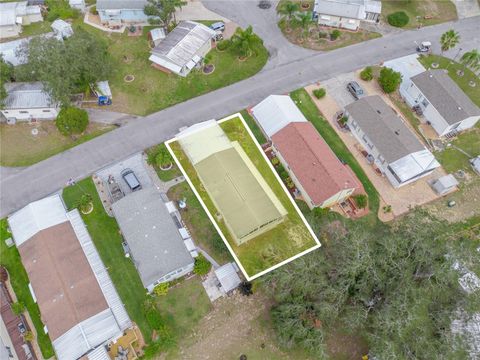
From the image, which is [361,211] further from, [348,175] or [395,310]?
[395,310]

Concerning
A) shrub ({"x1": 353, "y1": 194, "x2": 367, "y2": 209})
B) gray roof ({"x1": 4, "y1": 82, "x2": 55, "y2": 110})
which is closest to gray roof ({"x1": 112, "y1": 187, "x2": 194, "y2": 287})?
gray roof ({"x1": 4, "y1": 82, "x2": 55, "y2": 110})

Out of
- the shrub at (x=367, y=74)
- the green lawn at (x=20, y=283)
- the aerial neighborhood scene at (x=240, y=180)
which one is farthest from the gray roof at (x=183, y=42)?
the green lawn at (x=20, y=283)

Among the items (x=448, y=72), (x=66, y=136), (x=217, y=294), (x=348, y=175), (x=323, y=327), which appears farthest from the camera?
(x=448, y=72)

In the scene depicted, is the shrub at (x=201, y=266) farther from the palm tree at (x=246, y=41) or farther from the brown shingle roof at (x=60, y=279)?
the palm tree at (x=246, y=41)

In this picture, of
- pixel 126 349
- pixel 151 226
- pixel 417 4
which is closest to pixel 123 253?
pixel 151 226

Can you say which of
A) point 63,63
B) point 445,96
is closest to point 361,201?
point 445,96

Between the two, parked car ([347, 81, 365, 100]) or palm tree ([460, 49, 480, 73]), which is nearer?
parked car ([347, 81, 365, 100])

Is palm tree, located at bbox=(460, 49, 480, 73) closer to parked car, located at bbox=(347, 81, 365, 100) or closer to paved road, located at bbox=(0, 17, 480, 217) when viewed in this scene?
paved road, located at bbox=(0, 17, 480, 217)
